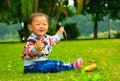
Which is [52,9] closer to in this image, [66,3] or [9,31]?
[66,3]

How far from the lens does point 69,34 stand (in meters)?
48.1

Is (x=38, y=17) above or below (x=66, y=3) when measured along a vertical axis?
above

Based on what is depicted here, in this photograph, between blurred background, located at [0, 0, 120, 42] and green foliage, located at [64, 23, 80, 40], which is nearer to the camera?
blurred background, located at [0, 0, 120, 42]

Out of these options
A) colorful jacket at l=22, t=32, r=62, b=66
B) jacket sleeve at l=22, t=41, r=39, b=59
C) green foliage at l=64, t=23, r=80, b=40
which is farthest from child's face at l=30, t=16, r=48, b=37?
green foliage at l=64, t=23, r=80, b=40

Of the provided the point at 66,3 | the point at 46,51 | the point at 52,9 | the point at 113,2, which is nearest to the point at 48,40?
the point at 46,51

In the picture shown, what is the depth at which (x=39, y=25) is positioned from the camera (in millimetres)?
7840

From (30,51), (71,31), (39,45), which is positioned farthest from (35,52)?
(71,31)

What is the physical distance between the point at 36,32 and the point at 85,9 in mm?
44604

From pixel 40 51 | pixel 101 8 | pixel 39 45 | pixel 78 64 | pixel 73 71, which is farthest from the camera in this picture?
pixel 101 8

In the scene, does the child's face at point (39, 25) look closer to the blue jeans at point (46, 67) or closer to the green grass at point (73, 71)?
the blue jeans at point (46, 67)

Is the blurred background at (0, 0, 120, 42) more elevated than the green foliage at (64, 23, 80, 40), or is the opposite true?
the blurred background at (0, 0, 120, 42)

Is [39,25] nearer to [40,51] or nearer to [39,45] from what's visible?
[40,51]

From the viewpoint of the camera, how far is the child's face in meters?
7.82

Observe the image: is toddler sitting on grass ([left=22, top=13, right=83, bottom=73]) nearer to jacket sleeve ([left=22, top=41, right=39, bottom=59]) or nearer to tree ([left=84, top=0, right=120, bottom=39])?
jacket sleeve ([left=22, top=41, right=39, bottom=59])
